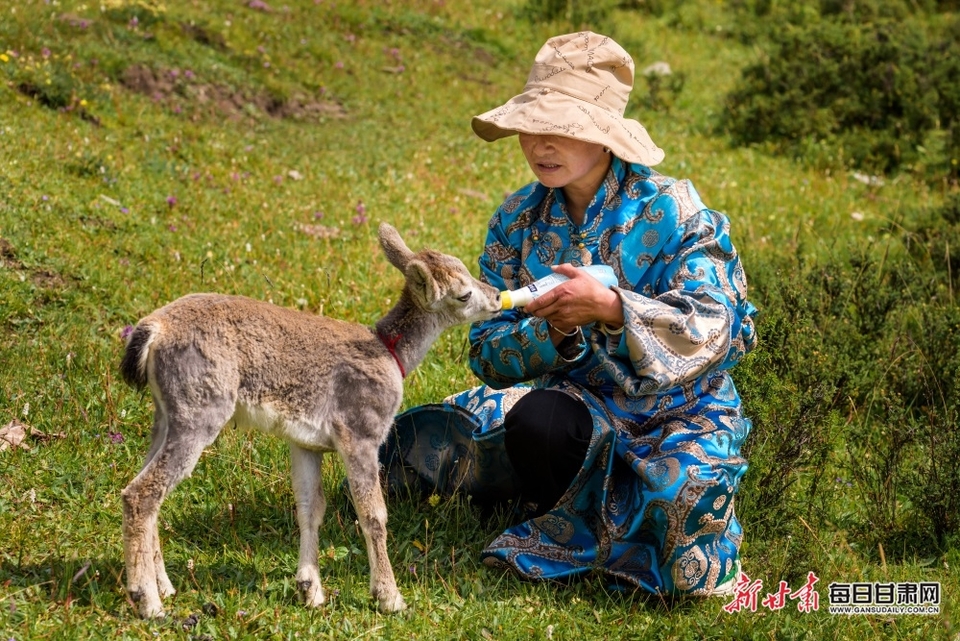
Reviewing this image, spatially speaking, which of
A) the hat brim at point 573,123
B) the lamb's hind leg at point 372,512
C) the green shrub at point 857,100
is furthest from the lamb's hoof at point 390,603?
the green shrub at point 857,100

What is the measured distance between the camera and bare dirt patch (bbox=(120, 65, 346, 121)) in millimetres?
10891

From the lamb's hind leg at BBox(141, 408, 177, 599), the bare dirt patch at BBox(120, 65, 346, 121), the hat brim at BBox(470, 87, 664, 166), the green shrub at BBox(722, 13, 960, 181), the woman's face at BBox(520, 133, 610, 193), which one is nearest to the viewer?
the lamb's hind leg at BBox(141, 408, 177, 599)

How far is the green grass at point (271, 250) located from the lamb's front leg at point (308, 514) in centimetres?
10

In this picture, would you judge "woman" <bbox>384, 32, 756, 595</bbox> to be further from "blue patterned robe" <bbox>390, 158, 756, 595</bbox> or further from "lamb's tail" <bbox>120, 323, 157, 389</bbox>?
"lamb's tail" <bbox>120, 323, 157, 389</bbox>

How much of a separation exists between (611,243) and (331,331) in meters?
1.40

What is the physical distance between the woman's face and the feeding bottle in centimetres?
46

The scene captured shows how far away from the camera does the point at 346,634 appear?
14.7 feet

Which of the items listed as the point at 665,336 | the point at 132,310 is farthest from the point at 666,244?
the point at 132,310

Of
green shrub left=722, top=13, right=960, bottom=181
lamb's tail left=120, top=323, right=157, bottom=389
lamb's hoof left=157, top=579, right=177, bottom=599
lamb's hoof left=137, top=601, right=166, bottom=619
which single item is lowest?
green shrub left=722, top=13, right=960, bottom=181

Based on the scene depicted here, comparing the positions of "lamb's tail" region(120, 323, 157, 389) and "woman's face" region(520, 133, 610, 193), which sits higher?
"woman's face" region(520, 133, 610, 193)

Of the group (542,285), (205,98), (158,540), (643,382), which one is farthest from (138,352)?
(205,98)

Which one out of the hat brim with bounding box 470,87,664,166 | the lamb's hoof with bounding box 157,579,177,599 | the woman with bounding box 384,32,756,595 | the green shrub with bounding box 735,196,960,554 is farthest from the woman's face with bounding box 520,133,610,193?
the lamb's hoof with bounding box 157,579,177,599

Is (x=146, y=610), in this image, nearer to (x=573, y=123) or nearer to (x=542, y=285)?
(x=542, y=285)

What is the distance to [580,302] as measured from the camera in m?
4.68
